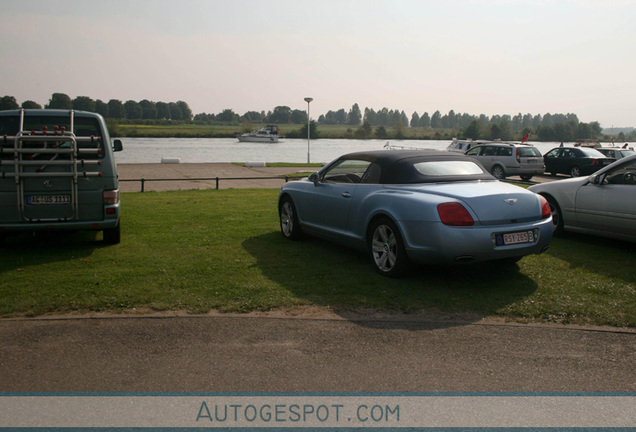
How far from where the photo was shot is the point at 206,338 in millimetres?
4504

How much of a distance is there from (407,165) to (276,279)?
7.08 feet

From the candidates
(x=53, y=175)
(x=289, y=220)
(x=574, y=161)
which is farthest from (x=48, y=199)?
(x=574, y=161)

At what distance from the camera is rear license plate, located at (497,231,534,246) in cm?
604

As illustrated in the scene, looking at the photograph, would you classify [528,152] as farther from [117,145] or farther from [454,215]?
[454,215]

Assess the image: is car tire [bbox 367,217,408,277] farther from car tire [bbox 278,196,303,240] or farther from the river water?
the river water

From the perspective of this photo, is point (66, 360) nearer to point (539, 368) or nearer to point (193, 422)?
point (193, 422)

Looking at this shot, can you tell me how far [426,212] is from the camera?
19.8 feet

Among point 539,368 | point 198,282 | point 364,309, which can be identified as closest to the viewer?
point 539,368

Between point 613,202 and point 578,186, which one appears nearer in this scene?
point 613,202

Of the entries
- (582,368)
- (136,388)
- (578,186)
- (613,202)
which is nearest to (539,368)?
(582,368)

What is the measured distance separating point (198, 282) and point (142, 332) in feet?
5.15

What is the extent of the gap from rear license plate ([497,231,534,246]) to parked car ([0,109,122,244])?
5393 mm

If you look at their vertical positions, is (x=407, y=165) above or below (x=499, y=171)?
above

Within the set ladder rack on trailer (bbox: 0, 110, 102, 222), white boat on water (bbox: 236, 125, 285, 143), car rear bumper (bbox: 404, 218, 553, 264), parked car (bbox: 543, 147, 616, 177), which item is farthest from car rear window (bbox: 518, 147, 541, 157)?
white boat on water (bbox: 236, 125, 285, 143)
